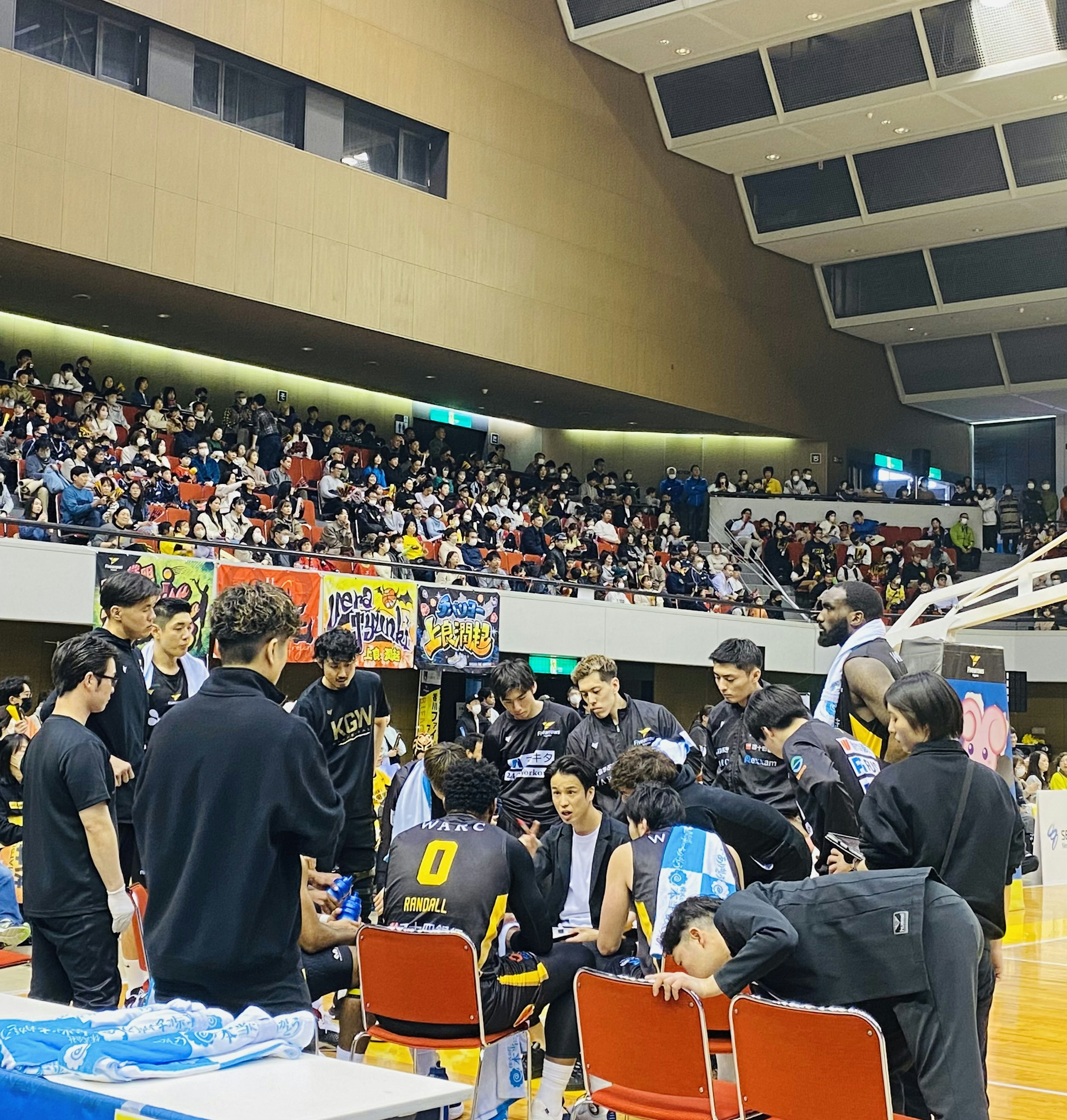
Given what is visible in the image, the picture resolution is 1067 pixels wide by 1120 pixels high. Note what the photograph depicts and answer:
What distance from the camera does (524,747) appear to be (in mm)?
6992

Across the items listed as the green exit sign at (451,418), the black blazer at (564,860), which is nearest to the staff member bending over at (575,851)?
the black blazer at (564,860)

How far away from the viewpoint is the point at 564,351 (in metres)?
23.0

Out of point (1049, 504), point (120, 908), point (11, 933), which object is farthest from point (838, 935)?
point (1049, 504)

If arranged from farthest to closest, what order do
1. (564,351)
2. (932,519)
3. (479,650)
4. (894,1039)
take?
(932,519), (564,351), (479,650), (894,1039)

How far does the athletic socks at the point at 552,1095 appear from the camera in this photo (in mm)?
4762

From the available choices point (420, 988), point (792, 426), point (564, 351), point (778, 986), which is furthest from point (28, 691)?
point (792, 426)

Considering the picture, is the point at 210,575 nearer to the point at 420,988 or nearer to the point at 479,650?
the point at 479,650

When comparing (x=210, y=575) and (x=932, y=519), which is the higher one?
(x=932, y=519)

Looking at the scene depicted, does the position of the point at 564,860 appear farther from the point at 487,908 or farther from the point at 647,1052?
the point at 647,1052

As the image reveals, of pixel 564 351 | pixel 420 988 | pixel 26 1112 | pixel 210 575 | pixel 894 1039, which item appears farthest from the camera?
pixel 564 351

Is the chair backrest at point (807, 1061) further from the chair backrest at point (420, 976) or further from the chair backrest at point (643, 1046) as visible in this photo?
the chair backrest at point (420, 976)

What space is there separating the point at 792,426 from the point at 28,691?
21.0m

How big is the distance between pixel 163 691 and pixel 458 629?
12.1 m

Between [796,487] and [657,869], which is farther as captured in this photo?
[796,487]
